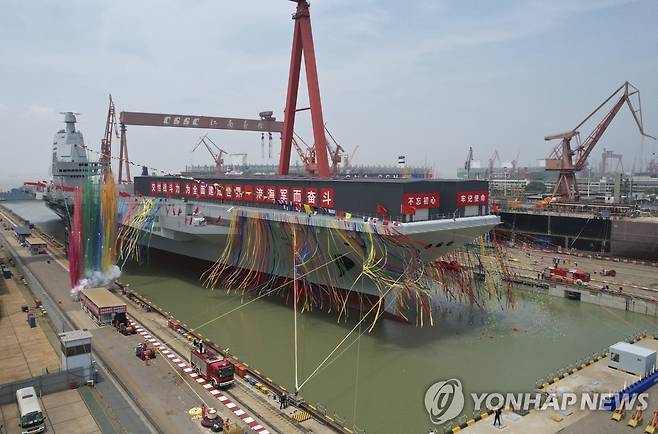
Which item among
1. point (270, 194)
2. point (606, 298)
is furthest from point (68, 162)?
point (606, 298)

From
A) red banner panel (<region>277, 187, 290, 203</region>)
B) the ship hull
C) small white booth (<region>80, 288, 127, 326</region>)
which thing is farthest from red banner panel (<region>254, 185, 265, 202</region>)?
small white booth (<region>80, 288, 127, 326</region>)

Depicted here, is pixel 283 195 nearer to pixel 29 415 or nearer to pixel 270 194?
pixel 270 194

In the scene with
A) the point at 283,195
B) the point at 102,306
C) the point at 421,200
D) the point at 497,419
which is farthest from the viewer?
the point at 283,195

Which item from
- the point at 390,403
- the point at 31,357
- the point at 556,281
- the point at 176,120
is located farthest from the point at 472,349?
the point at 176,120

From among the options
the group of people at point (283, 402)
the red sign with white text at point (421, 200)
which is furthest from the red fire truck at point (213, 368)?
the red sign with white text at point (421, 200)

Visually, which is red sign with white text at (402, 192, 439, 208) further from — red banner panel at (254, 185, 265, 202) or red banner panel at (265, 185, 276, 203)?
red banner panel at (254, 185, 265, 202)

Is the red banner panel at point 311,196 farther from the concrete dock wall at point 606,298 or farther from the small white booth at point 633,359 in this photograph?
the concrete dock wall at point 606,298

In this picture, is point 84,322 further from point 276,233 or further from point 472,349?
point 472,349
